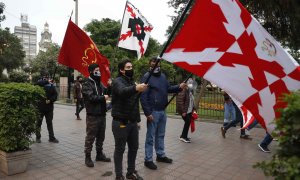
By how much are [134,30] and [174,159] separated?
3.75 m

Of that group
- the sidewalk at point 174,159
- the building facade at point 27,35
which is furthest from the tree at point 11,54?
the building facade at point 27,35

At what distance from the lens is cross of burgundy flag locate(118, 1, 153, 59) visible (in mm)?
7953

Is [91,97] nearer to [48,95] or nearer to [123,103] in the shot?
[123,103]

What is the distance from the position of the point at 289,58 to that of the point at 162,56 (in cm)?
168

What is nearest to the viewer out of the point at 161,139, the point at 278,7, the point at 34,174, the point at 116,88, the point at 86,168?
the point at 116,88

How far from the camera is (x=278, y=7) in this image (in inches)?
484

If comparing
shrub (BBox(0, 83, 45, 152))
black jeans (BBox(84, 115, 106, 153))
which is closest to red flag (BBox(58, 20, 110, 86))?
black jeans (BBox(84, 115, 106, 153))

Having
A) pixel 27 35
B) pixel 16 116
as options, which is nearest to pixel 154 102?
pixel 16 116

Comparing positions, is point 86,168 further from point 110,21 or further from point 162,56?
point 110,21

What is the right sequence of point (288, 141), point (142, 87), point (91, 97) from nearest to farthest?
point (288, 141), point (142, 87), point (91, 97)

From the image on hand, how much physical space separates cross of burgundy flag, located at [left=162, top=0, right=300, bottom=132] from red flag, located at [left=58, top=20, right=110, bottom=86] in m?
2.97

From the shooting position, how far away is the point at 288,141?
2305mm

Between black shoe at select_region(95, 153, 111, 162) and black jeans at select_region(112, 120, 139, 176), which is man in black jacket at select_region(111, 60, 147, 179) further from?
black shoe at select_region(95, 153, 111, 162)

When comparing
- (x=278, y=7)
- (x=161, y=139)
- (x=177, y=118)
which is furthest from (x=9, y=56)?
(x=161, y=139)
